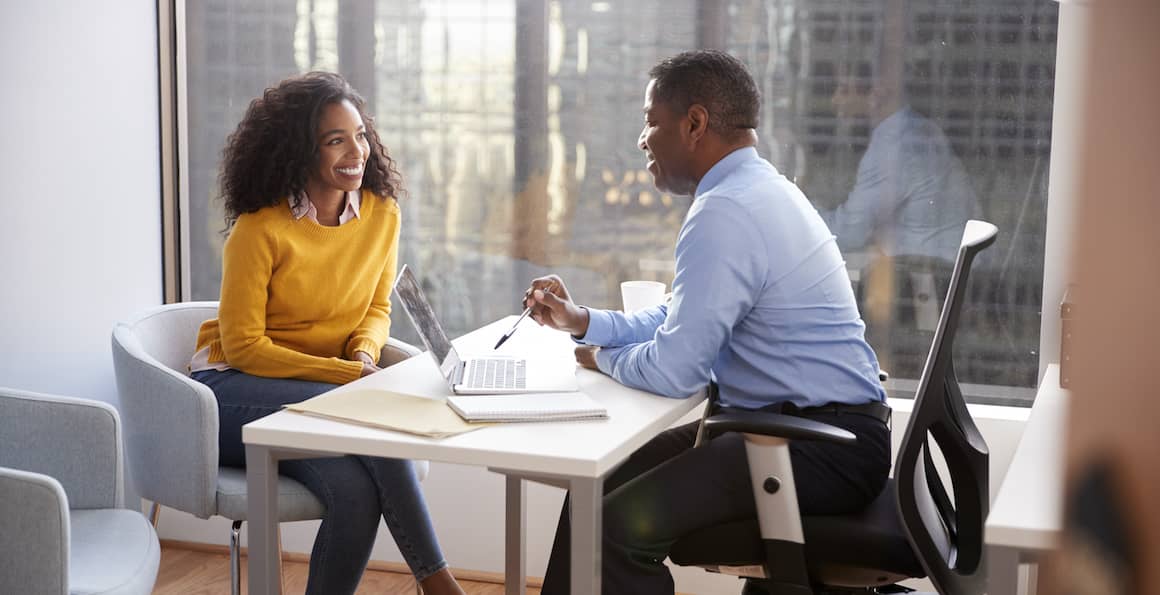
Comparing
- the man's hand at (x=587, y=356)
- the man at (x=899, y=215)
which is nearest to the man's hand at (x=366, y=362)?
the man's hand at (x=587, y=356)

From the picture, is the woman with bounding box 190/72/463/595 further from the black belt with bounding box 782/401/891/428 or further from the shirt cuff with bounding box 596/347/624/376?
the black belt with bounding box 782/401/891/428

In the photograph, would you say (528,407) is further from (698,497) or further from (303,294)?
(303,294)

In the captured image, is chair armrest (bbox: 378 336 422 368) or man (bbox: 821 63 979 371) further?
man (bbox: 821 63 979 371)

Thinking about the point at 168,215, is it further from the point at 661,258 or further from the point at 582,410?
the point at 582,410

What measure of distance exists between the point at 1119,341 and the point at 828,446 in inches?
69.0

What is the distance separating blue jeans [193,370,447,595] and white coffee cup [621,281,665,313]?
58 cm

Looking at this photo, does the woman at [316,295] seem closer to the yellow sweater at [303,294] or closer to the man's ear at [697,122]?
the yellow sweater at [303,294]

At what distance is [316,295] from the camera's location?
2.51m

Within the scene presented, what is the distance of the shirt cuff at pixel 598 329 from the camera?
2.21 meters

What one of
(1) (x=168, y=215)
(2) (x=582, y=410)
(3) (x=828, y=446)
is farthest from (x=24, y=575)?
(1) (x=168, y=215)

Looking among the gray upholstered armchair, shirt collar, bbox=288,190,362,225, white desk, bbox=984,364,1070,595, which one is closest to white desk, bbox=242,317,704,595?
the gray upholstered armchair

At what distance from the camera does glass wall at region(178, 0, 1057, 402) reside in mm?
2875

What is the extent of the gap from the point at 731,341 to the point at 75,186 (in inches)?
70.0

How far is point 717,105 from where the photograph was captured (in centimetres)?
208
